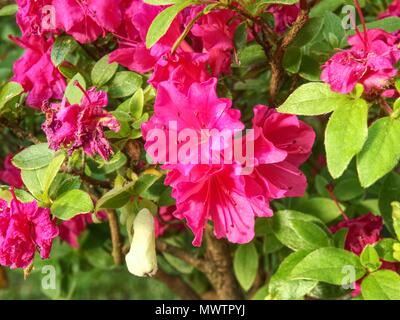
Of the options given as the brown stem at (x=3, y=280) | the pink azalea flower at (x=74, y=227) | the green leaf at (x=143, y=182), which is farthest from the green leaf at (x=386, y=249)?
the brown stem at (x=3, y=280)

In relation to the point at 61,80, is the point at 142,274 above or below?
below

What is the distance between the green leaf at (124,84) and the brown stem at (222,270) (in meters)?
0.41

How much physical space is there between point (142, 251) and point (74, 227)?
441mm

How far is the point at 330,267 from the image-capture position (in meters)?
0.92

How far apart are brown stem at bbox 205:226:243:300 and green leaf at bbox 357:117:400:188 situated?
0.57 m

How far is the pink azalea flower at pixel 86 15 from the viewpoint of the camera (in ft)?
3.06

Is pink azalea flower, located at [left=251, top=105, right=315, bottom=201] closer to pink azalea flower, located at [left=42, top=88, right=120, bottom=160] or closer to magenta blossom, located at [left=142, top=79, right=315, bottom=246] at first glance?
magenta blossom, located at [left=142, top=79, right=315, bottom=246]

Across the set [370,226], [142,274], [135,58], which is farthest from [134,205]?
[370,226]

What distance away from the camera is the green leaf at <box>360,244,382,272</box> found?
919 millimetres

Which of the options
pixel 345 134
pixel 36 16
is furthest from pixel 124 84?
pixel 345 134
